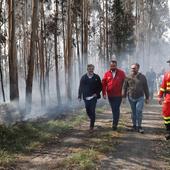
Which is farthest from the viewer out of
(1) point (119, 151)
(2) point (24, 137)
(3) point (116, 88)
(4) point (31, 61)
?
(4) point (31, 61)

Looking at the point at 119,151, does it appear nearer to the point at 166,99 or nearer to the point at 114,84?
the point at 166,99

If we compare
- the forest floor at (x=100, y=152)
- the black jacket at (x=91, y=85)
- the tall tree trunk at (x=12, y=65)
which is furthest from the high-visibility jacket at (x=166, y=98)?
the tall tree trunk at (x=12, y=65)

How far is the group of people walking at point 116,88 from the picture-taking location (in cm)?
1057

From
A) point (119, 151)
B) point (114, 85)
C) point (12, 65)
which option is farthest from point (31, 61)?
point (119, 151)

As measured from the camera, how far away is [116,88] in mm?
10695

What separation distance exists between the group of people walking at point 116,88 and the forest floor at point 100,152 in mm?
639

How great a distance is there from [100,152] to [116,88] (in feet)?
10.1

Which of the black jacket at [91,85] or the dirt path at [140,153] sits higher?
the black jacket at [91,85]

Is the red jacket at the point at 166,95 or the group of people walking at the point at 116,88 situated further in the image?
the group of people walking at the point at 116,88

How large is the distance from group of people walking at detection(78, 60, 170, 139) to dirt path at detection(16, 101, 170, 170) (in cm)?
58

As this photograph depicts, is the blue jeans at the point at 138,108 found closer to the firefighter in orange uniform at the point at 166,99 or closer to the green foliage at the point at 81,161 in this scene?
the firefighter in orange uniform at the point at 166,99

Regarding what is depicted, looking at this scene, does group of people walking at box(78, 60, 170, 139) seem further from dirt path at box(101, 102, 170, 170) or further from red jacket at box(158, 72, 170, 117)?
red jacket at box(158, 72, 170, 117)

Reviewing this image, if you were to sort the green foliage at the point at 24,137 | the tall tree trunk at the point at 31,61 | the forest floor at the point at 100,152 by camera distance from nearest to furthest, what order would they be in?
the forest floor at the point at 100,152 → the green foliage at the point at 24,137 → the tall tree trunk at the point at 31,61

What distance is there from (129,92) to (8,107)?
819 cm
